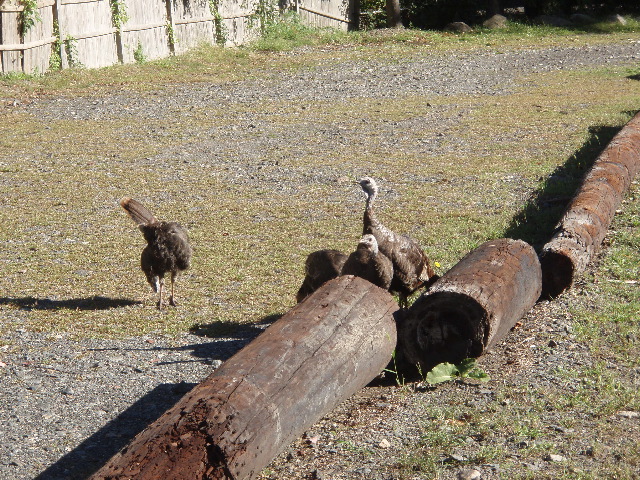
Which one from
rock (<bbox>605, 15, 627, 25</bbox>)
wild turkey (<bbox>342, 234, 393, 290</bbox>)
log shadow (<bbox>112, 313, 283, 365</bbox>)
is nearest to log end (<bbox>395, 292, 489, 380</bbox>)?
wild turkey (<bbox>342, 234, 393, 290</bbox>)

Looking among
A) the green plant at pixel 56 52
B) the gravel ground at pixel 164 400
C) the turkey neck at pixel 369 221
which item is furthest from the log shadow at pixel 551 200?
the green plant at pixel 56 52

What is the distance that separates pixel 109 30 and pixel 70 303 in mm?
14503

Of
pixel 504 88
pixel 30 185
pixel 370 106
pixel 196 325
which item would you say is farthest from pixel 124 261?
pixel 504 88

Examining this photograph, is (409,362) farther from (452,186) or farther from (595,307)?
(452,186)

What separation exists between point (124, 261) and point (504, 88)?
12183mm

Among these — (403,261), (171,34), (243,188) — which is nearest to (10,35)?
(171,34)

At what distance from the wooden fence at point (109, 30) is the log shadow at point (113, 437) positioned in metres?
14.5

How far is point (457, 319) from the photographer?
569 centimetres

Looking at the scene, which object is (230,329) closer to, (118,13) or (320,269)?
(320,269)

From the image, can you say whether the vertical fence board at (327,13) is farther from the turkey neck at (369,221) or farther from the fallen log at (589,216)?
the turkey neck at (369,221)

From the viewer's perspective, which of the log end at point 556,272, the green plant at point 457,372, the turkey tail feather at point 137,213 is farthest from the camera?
the turkey tail feather at point 137,213

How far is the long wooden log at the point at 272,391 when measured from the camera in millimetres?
3967

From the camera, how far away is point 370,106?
17.2 meters

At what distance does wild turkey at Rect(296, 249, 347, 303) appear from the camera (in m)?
6.84
